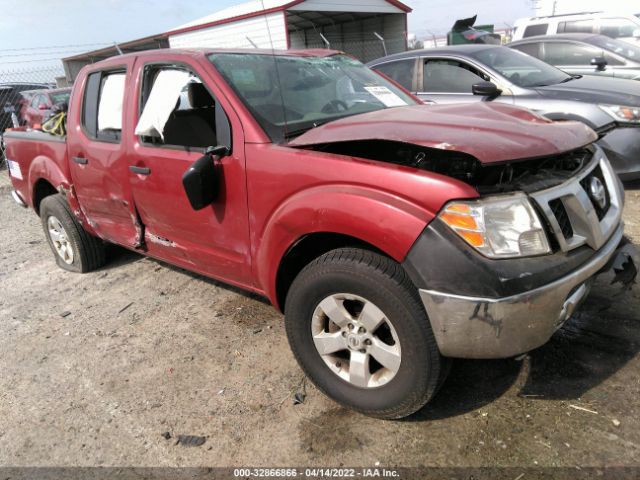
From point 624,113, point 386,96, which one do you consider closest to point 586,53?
point 624,113

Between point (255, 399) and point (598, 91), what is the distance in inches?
190

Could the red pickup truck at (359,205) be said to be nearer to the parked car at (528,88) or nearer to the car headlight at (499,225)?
the car headlight at (499,225)

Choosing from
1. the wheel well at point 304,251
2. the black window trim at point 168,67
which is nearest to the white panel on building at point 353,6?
the black window trim at point 168,67

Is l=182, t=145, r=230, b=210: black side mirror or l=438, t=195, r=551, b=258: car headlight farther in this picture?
l=182, t=145, r=230, b=210: black side mirror

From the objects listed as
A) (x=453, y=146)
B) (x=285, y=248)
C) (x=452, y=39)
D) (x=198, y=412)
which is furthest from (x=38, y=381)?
(x=452, y=39)

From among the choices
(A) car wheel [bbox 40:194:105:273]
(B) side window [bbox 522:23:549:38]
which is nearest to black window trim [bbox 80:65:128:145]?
(A) car wheel [bbox 40:194:105:273]

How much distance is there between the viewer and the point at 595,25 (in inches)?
382

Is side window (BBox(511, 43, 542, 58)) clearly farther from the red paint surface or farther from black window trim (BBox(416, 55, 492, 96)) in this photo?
the red paint surface

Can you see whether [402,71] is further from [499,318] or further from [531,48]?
[499,318]

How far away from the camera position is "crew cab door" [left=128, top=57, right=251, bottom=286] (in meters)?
2.70

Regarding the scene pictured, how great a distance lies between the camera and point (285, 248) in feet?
8.06

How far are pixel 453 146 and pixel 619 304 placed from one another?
193 cm

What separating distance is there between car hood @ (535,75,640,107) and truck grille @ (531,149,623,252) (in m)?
3.15

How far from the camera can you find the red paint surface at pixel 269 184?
2.02 metres
